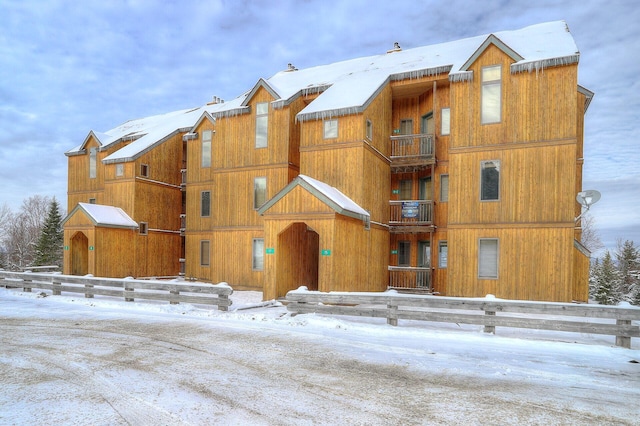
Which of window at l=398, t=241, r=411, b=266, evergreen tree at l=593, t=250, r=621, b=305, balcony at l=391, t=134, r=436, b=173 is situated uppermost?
balcony at l=391, t=134, r=436, b=173

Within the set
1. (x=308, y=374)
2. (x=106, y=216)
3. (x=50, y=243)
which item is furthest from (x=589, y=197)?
(x=50, y=243)

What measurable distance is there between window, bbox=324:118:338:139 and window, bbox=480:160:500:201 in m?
6.48

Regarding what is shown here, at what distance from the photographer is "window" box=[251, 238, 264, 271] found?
2161 cm

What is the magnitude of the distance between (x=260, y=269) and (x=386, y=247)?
6470 mm

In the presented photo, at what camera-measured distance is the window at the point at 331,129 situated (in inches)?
757

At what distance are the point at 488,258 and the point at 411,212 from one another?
15.4 ft

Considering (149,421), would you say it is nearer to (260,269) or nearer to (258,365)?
(258,365)

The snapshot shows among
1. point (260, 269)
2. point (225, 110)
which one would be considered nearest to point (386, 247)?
point (260, 269)

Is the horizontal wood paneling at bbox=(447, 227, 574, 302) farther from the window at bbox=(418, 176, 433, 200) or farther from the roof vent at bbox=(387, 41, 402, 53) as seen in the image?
the roof vent at bbox=(387, 41, 402, 53)

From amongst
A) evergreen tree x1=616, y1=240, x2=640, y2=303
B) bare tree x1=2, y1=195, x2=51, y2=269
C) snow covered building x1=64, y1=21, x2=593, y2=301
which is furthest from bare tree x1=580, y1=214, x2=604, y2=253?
bare tree x1=2, y1=195, x2=51, y2=269

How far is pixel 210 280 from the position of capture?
84.4ft

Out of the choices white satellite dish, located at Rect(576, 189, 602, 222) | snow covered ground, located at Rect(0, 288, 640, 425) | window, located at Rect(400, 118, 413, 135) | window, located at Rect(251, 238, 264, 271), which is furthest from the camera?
window, located at Rect(400, 118, 413, 135)

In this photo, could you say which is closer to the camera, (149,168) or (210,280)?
(210,280)

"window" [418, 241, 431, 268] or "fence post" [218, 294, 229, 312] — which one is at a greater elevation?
"window" [418, 241, 431, 268]
